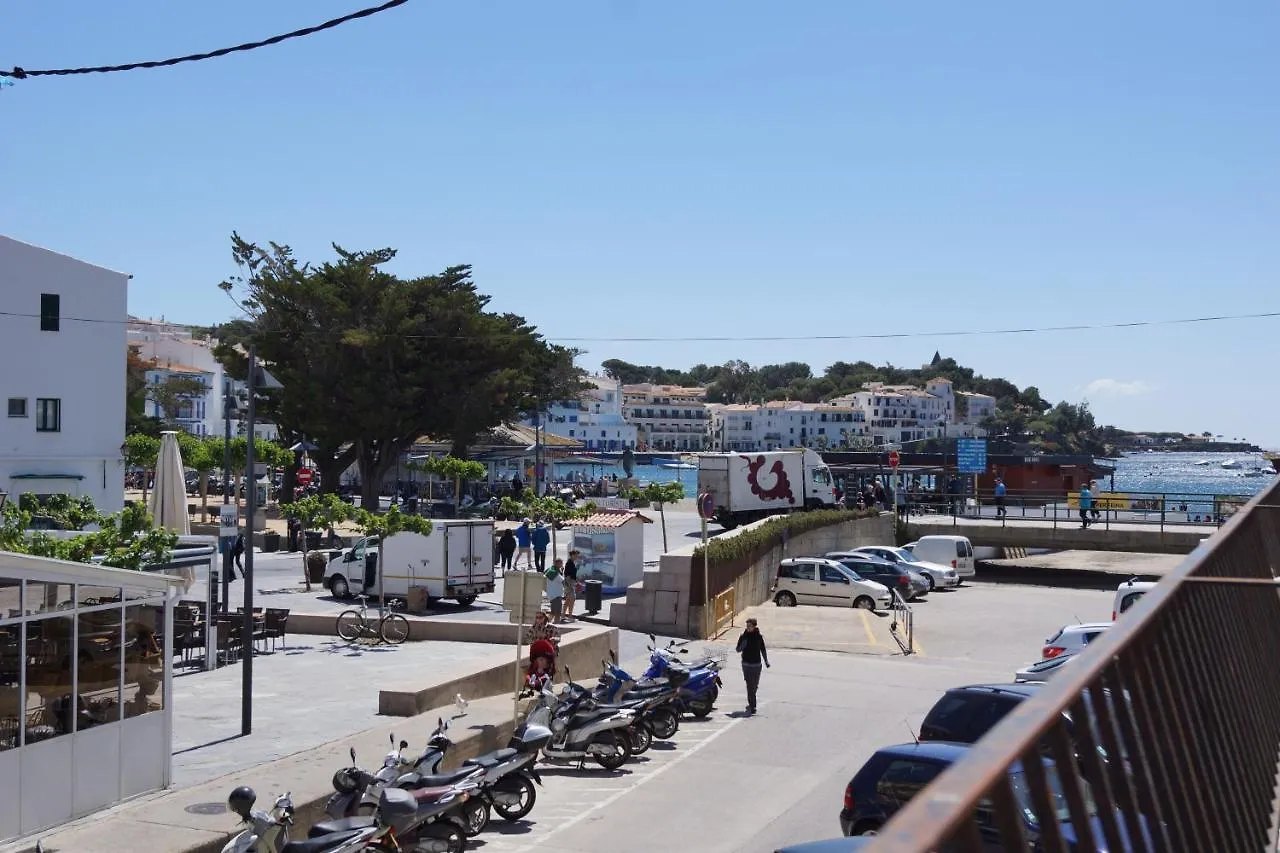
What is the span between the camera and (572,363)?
4126 inches

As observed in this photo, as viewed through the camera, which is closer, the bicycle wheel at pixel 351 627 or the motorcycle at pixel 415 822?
the motorcycle at pixel 415 822

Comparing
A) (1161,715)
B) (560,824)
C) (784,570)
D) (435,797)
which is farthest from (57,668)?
(784,570)

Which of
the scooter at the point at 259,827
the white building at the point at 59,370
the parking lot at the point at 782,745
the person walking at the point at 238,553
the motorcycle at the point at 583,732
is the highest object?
the white building at the point at 59,370

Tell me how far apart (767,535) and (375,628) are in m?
15.3

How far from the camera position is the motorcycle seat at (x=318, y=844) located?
1043cm

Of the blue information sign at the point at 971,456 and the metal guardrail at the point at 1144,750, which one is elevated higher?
the blue information sign at the point at 971,456

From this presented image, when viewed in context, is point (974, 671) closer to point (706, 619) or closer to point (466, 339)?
point (706, 619)

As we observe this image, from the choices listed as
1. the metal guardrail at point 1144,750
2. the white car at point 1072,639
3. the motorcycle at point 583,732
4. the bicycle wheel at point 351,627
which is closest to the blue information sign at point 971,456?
the white car at point 1072,639

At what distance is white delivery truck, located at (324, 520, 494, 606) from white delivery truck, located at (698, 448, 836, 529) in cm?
2055

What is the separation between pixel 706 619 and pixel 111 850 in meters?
19.5

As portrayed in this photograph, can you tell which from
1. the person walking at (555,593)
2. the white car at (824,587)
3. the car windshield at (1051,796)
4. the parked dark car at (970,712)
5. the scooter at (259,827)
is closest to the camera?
the car windshield at (1051,796)

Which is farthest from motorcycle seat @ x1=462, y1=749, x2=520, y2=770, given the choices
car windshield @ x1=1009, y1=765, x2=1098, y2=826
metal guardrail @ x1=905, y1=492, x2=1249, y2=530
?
metal guardrail @ x1=905, y1=492, x2=1249, y2=530

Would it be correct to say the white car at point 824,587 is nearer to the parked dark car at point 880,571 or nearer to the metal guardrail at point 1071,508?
the parked dark car at point 880,571

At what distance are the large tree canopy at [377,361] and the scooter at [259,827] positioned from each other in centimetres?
5064
